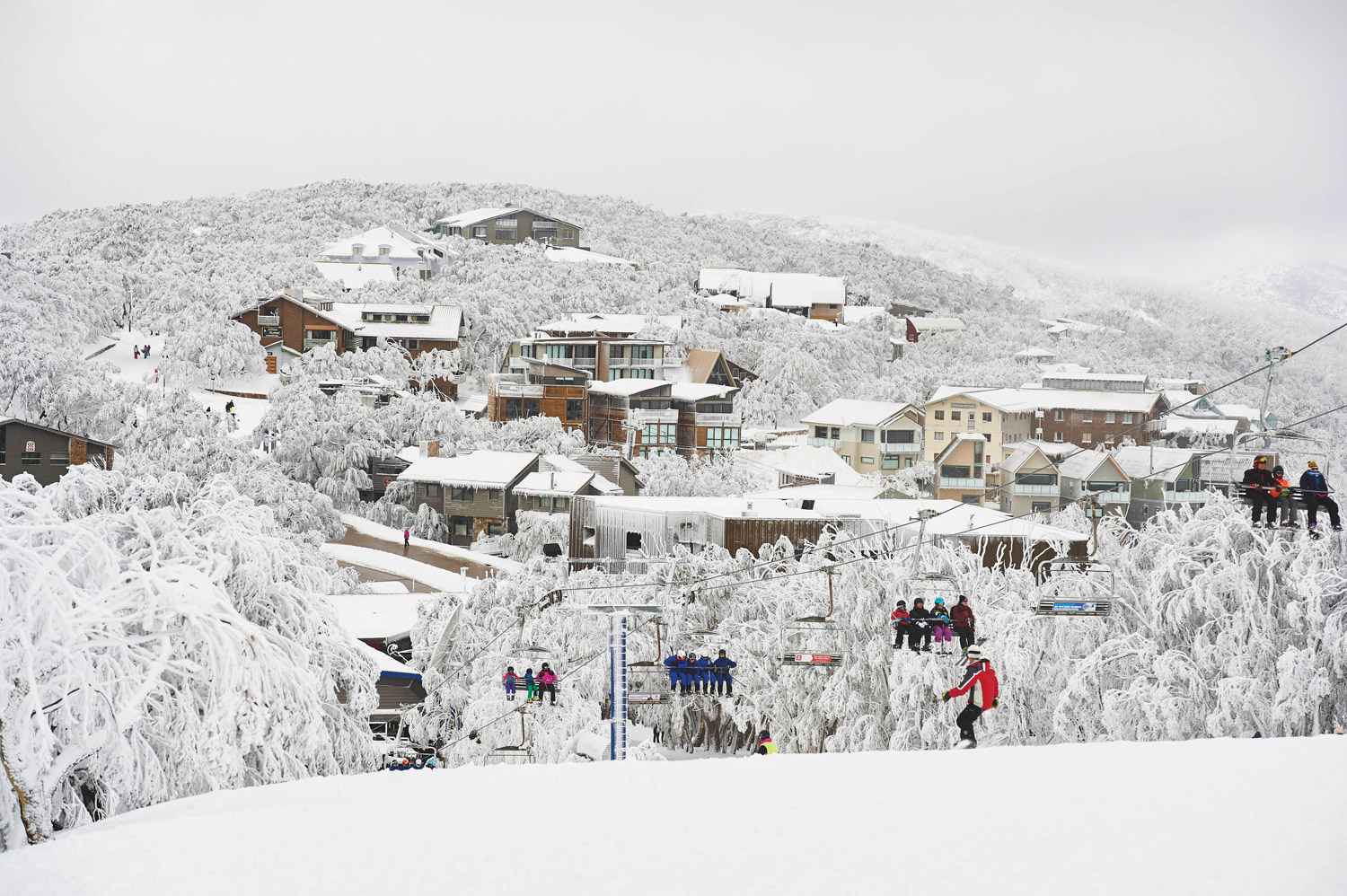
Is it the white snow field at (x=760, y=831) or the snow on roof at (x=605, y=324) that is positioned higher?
the snow on roof at (x=605, y=324)

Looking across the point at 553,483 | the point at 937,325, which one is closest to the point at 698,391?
the point at 553,483

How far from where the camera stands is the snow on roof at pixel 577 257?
10088 cm

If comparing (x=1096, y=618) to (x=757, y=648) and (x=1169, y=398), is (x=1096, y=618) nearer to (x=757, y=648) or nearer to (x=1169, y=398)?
(x=757, y=648)

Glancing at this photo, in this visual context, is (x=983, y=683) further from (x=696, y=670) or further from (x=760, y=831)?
(x=696, y=670)

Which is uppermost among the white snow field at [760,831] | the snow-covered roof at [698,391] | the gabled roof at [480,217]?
the gabled roof at [480,217]

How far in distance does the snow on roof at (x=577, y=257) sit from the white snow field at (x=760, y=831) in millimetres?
93213

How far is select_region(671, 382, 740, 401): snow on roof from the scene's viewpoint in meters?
53.2

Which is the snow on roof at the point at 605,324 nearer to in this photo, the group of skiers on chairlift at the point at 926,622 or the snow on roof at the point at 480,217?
the snow on roof at the point at 480,217

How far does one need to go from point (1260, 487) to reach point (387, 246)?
92441 mm

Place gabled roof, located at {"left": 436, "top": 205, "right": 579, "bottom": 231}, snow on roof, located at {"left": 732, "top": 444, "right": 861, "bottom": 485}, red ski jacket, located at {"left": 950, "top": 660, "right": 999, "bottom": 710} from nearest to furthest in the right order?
red ski jacket, located at {"left": 950, "top": 660, "right": 999, "bottom": 710}, snow on roof, located at {"left": 732, "top": 444, "right": 861, "bottom": 485}, gabled roof, located at {"left": 436, "top": 205, "right": 579, "bottom": 231}

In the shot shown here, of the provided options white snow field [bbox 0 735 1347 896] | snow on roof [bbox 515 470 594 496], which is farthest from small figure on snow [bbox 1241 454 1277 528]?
snow on roof [bbox 515 470 594 496]

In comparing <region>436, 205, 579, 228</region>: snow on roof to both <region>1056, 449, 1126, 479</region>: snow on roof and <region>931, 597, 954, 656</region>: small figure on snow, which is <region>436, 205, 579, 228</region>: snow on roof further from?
<region>931, 597, 954, 656</region>: small figure on snow

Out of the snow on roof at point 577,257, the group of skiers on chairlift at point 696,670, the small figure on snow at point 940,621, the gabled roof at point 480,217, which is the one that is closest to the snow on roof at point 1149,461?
the group of skiers on chairlift at point 696,670

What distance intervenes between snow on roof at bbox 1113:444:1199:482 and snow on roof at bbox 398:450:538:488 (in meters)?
22.4
